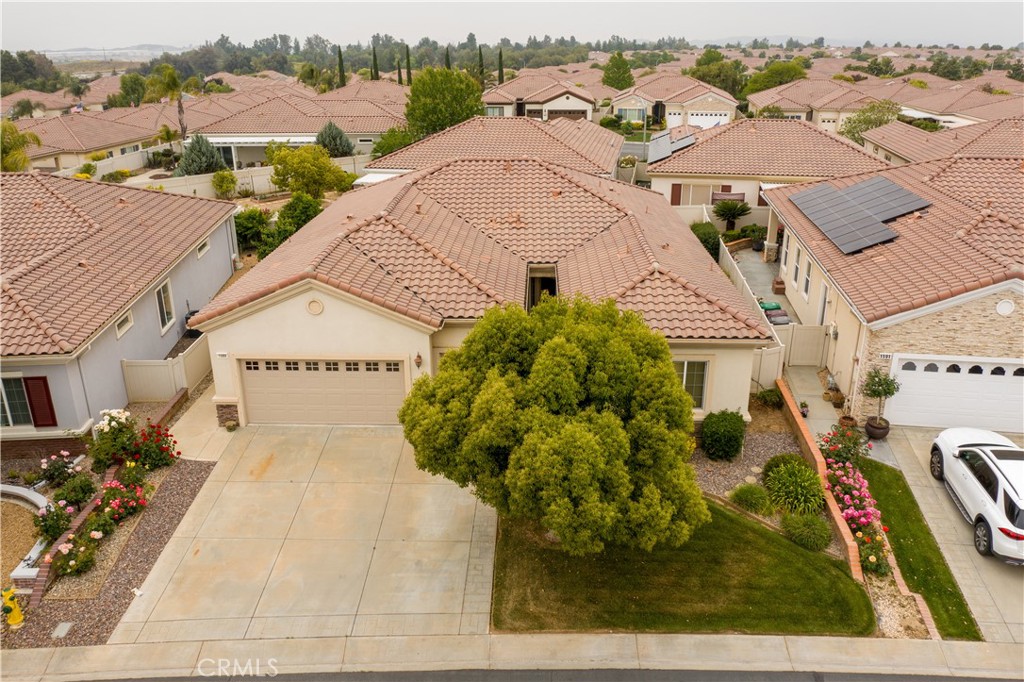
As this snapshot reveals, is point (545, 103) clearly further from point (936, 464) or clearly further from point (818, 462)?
point (936, 464)

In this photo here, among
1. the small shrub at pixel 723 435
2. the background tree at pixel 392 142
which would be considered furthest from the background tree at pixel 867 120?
the small shrub at pixel 723 435

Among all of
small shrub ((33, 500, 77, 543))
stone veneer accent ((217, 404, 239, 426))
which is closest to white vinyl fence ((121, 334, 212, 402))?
stone veneer accent ((217, 404, 239, 426))

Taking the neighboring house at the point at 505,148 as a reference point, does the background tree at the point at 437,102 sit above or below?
above

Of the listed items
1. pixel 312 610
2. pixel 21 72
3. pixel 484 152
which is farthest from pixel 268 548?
pixel 21 72

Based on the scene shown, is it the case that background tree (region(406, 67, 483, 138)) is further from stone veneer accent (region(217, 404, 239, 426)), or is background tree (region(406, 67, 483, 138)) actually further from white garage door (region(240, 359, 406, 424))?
stone veneer accent (region(217, 404, 239, 426))

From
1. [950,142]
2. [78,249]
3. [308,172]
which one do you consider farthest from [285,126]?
[950,142]

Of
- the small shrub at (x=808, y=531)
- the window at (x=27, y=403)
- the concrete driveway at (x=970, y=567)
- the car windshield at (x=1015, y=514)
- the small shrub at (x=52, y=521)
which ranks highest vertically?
the window at (x=27, y=403)

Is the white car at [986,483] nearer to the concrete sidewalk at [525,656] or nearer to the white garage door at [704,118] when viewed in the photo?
the concrete sidewalk at [525,656]

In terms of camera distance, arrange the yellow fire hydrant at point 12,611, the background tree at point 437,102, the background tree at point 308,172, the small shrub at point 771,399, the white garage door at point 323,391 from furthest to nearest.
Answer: the background tree at point 437,102
the background tree at point 308,172
the small shrub at point 771,399
the white garage door at point 323,391
the yellow fire hydrant at point 12,611
